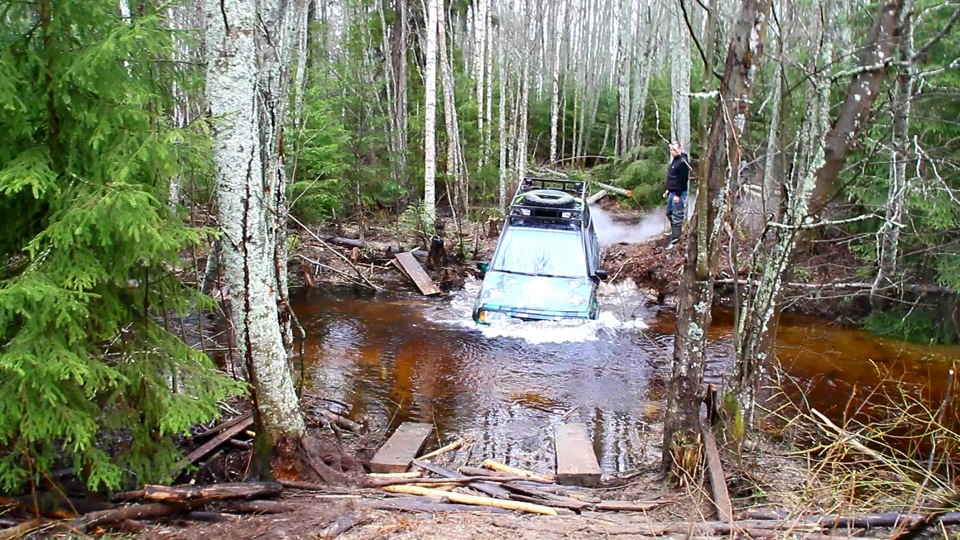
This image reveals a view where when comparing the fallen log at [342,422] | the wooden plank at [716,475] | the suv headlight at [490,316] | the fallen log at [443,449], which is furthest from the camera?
the suv headlight at [490,316]

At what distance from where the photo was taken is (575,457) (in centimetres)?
630

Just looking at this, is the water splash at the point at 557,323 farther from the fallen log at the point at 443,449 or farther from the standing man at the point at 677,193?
the fallen log at the point at 443,449

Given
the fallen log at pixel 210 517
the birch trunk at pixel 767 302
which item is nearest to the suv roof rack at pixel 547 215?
the birch trunk at pixel 767 302

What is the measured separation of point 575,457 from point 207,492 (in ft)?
11.3

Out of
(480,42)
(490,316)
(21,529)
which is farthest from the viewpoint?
(480,42)

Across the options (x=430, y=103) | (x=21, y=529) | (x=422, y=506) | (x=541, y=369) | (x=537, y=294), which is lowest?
(x=541, y=369)

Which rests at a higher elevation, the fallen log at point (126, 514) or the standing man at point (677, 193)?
the standing man at point (677, 193)

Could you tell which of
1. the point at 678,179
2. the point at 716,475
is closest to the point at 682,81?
the point at 678,179

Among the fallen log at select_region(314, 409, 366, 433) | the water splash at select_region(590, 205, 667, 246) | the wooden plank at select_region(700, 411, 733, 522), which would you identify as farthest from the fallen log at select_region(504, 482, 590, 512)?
the water splash at select_region(590, 205, 667, 246)

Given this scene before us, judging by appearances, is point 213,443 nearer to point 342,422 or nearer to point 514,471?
point 342,422

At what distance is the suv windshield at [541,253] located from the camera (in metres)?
10.6

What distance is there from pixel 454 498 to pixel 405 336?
20.6 feet

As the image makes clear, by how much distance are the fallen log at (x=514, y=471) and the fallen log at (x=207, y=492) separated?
2.13 m

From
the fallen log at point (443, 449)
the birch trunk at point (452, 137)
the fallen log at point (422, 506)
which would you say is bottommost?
the fallen log at point (443, 449)
